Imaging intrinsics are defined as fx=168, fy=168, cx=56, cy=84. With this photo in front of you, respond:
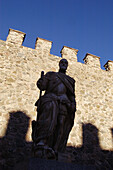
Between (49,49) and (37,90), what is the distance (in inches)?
87.8

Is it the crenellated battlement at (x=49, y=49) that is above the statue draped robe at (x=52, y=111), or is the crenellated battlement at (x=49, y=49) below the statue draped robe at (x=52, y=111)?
above

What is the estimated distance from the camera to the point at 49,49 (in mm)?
7574

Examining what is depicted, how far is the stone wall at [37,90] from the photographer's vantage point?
19.1 ft

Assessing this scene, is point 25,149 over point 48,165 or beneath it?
beneath

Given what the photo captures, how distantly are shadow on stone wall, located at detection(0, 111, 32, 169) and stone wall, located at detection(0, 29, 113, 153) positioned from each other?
0.13 meters

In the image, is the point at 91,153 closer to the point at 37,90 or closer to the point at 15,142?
the point at 15,142

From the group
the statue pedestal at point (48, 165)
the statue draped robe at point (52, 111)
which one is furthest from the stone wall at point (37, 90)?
the statue pedestal at point (48, 165)

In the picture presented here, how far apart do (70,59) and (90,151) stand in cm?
403

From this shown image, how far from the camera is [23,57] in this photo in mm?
6945

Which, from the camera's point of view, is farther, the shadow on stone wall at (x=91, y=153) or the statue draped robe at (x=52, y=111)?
the shadow on stone wall at (x=91, y=153)

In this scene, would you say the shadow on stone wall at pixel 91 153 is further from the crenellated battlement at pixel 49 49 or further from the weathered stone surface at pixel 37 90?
the crenellated battlement at pixel 49 49

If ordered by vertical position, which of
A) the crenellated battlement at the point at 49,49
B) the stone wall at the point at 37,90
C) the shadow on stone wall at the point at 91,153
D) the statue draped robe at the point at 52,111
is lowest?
the shadow on stone wall at the point at 91,153

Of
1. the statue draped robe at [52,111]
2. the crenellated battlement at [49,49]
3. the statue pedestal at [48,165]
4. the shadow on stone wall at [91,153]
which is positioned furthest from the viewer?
the crenellated battlement at [49,49]

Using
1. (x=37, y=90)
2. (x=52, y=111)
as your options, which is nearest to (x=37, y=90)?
(x=37, y=90)
